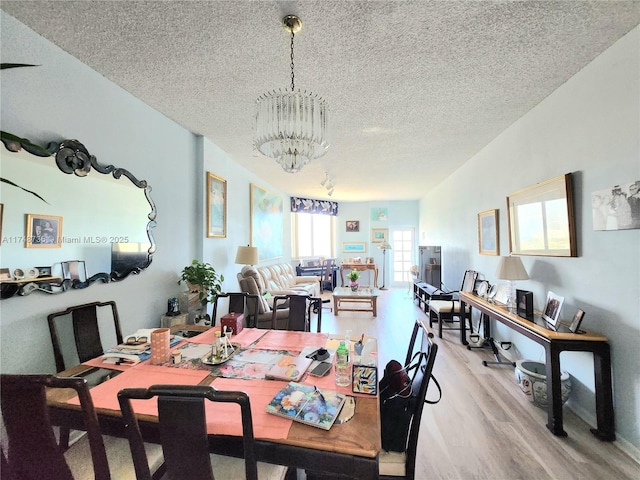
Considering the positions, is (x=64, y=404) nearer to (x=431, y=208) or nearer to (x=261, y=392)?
(x=261, y=392)

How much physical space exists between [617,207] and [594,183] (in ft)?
0.96

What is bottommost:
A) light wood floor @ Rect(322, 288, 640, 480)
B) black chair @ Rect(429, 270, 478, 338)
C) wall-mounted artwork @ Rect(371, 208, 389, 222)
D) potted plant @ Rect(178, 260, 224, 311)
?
light wood floor @ Rect(322, 288, 640, 480)

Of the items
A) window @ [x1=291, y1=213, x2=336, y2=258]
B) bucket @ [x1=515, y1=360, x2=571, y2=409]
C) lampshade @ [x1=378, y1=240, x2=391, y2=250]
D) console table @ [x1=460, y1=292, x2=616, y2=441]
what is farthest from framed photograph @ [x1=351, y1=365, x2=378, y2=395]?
lampshade @ [x1=378, y1=240, x2=391, y2=250]

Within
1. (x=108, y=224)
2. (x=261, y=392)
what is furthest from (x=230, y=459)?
(x=108, y=224)

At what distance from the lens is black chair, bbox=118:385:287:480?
79 centimetres

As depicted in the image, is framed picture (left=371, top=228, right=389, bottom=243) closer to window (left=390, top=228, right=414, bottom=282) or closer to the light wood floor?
window (left=390, top=228, right=414, bottom=282)

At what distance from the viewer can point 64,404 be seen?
3.65 feet

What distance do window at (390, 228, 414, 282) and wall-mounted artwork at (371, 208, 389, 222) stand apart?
0.51m

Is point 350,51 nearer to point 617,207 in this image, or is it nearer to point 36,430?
point 617,207

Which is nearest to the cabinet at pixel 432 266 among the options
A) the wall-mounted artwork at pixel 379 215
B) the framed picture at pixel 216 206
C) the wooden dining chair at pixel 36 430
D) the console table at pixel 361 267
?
the console table at pixel 361 267

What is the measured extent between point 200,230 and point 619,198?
381 cm

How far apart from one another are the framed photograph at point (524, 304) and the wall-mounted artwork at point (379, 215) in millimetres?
5747

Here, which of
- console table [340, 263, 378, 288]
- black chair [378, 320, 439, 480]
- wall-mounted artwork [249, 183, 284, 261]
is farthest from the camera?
console table [340, 263, 378, 288]

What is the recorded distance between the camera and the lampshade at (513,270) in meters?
2.63
